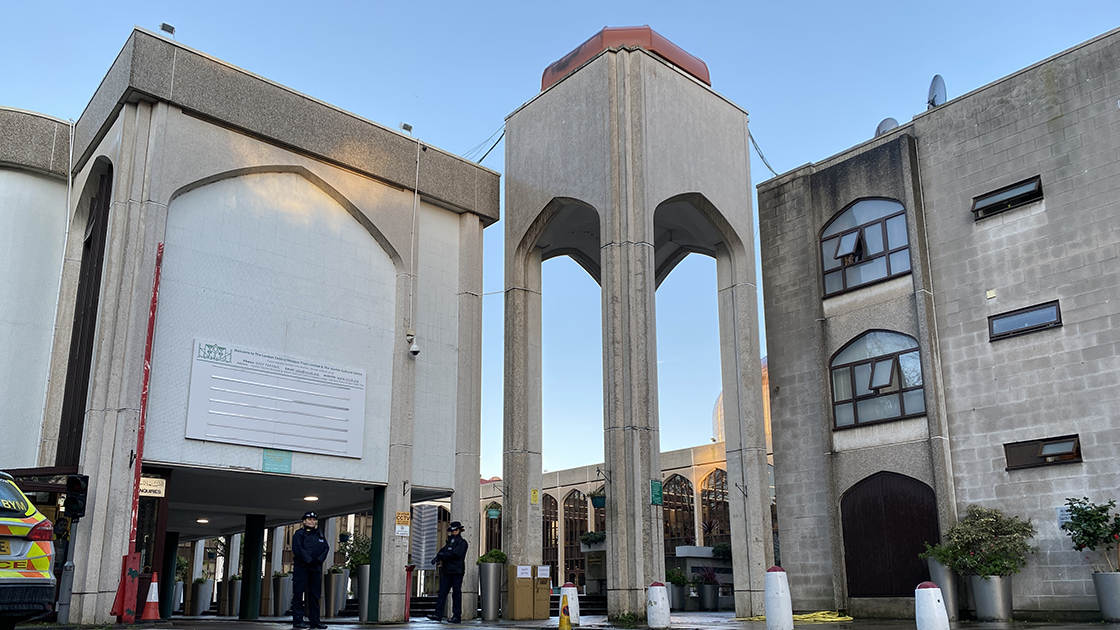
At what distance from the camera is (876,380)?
19.7m

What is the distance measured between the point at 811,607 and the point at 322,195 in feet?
45.7

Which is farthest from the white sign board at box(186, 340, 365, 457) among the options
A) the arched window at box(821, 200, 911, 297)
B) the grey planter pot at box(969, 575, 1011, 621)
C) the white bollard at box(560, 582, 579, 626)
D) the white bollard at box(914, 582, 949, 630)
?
the grey planter pot at box(969, 575, 1011, 621)

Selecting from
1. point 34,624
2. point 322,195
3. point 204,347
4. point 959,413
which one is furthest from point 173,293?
point 959,413

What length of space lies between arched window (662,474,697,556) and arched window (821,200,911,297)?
21.3 m

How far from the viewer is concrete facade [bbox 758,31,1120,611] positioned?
16.5 m

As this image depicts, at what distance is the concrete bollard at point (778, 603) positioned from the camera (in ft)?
36.3

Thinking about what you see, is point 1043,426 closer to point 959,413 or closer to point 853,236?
point 959,413

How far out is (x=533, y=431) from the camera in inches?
801

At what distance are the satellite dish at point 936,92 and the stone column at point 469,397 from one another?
11.0m

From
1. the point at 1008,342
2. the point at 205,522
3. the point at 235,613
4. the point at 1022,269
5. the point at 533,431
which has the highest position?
the point at 1022,269

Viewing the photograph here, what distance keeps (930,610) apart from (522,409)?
449 inches

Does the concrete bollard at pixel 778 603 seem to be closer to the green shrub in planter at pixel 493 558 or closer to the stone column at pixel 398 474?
the green shrub in planter at pixel 493 558

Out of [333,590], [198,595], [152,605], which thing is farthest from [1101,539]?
[198,595]

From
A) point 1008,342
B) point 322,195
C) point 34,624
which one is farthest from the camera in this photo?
point 322,195
